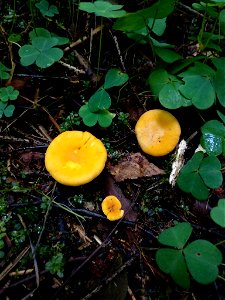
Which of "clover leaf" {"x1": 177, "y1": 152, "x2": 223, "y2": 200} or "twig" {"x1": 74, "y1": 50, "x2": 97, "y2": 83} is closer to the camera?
"clover leaf" {"x1": 177, "y1": 152, "x2": 223, "y2": 200}

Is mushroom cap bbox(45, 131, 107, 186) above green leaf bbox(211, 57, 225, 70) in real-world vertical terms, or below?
below

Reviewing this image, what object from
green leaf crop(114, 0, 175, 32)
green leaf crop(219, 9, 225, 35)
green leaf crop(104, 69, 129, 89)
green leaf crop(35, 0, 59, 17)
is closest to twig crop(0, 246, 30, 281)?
green leaf crop(104, 69, 129, 89)

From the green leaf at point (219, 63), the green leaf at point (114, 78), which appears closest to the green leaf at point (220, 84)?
the green leaf at point (219, 63)

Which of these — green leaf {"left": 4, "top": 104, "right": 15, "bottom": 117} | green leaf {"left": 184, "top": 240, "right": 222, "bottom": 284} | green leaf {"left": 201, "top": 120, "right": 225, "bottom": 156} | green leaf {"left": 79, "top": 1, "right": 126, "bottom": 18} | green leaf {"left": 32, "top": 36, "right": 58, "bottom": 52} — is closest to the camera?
green leaf {"left": 184, "top": 240, "right": 222, "bottom": 284}

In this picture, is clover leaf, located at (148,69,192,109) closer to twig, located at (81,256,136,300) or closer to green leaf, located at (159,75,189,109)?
green leaf, located at (159,75,189,109)

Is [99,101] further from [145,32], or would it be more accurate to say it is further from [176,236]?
[176,236]

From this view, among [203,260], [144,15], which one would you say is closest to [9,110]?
[144,15]

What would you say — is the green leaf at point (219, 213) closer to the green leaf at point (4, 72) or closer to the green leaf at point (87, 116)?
the green leaf at point (87, 116)

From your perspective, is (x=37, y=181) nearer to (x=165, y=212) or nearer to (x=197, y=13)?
(x=165, y=212)
